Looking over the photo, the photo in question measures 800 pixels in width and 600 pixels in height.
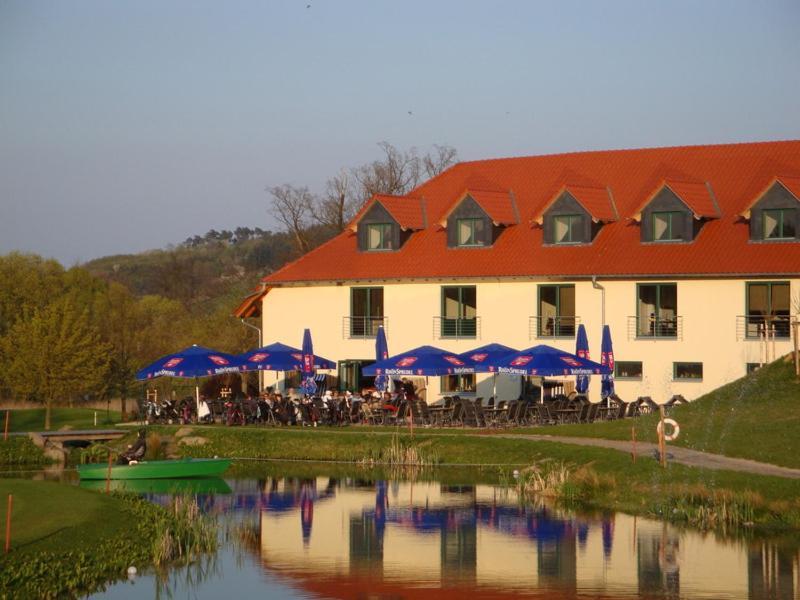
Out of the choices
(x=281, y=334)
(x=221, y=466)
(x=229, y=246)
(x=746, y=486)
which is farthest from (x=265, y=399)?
(x=229, y=246)

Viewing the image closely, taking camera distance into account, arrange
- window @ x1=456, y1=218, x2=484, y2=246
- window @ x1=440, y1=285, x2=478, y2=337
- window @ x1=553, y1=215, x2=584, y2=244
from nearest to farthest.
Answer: window @ x1=553, y1=215, x2=584, y2=244, window @ x1=440, y1=285, x2=478, y2=337, window @ x1=456, y1=218, x2=484, y2=246

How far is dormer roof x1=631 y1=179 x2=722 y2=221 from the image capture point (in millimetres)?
49375

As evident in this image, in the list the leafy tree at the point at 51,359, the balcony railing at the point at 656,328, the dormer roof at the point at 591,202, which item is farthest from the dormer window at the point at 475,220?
the leafy tree at the point at 51,359

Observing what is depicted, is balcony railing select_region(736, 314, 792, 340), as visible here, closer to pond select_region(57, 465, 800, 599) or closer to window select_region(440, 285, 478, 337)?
window select_region(440, 285, 478, 337)

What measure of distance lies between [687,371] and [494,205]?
9.76m

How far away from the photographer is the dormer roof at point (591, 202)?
2010 inches

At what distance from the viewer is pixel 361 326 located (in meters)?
53.8

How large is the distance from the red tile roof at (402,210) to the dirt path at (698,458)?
17418 mm

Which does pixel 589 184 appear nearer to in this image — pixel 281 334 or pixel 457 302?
pixel 457 302

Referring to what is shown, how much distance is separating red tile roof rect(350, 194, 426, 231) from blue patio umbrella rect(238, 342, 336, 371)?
674 centimetres

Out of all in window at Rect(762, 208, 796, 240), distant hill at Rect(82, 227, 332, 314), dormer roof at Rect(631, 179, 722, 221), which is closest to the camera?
window at Rect(762, 208, 796, 240)

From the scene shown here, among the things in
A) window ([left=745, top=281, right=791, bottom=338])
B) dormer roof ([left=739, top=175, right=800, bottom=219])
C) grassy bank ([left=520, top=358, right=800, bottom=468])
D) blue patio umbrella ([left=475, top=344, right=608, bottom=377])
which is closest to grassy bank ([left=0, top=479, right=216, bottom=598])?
grassy bank ([left=520, top=358, right=800, bottom=468])

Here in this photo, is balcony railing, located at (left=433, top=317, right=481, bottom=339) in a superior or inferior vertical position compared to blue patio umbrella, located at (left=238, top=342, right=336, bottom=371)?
superior

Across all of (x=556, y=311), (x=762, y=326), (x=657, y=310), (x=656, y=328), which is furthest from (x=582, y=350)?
(x=762, y=326)
